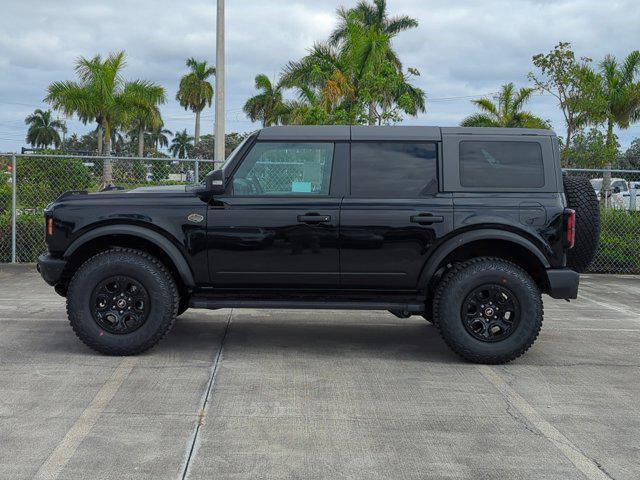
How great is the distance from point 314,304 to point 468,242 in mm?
1345

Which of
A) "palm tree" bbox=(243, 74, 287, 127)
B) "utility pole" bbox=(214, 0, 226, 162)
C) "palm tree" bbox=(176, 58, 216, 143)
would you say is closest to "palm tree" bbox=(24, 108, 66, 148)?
"palm tree" bbox=(176, 58, 216, 143)

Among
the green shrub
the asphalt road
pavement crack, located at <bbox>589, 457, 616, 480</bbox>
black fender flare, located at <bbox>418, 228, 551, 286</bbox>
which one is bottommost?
pavement crack, located at <bbox>589, 457, 616, 480</bbox>

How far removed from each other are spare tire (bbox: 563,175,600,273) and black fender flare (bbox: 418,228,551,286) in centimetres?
46

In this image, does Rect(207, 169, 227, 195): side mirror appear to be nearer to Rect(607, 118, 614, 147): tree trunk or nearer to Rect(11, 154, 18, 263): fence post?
Rect(11, 154, 18, 263): fence post

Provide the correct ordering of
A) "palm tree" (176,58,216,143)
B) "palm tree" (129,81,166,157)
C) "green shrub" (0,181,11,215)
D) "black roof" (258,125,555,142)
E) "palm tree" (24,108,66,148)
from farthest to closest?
"palm tree" (24,108,66,148) → "palm tree" (176,58,216,143) → "palm tree" (129,81,166,157) → "green shrub" (0,181,11,215) → "black roof" (258,125,555,142)

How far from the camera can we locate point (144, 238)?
6086 mm

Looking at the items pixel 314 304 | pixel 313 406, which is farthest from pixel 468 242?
pixel 313 406

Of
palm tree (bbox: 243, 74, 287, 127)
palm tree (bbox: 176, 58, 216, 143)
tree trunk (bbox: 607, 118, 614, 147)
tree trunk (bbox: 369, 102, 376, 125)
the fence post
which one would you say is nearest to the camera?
the fence post

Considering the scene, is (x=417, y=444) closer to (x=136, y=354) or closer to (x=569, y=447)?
(x=569, y=447)

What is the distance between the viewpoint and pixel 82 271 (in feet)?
20.1

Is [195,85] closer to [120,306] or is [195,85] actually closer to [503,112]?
[503,112]

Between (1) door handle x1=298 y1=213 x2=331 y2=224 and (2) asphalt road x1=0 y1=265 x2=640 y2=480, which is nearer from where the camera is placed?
(2) asphalt road x1=0 y1=265 x2=640 y2=480

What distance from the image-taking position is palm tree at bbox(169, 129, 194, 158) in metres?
130

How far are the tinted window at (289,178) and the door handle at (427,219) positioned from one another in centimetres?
75
